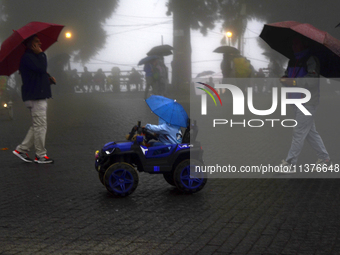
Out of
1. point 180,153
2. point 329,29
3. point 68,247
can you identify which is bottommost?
point 68,247

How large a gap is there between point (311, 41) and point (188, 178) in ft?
8.09

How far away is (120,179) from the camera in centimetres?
622

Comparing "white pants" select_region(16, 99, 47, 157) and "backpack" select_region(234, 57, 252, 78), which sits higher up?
"backpack" select_region(234, 57, 252, 78)

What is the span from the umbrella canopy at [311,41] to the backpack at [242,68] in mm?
18943

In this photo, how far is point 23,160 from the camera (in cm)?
890

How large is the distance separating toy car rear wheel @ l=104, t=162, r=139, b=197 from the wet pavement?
0.10m

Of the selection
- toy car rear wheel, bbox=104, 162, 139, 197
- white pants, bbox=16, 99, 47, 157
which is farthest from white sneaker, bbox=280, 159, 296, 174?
white pants, bbox=16, 99, 47, 157

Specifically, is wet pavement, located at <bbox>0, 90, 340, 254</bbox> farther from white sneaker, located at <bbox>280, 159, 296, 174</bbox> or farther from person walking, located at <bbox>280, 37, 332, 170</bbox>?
person walking, located at <bbox>280, 37, 332, 170</bbox>

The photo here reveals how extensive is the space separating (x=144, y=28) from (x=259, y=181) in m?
19.2

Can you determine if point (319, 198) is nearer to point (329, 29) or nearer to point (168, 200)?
point (168, 200)

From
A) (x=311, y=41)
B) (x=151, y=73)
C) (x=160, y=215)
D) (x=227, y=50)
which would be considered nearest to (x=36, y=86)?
(x=160, y=215)

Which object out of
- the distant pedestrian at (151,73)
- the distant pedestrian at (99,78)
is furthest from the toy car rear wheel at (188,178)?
the distant pedestrian at (99,78)

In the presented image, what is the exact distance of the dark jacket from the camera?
8.53 m

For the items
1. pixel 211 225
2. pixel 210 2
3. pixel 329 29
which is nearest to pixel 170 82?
pixel 210 2
